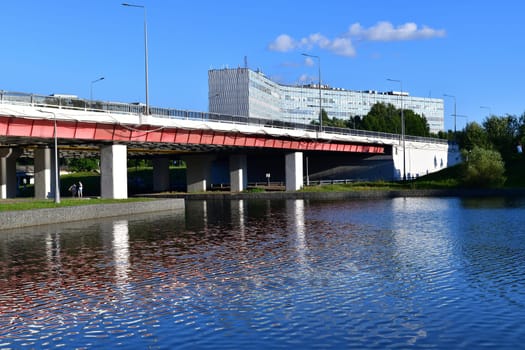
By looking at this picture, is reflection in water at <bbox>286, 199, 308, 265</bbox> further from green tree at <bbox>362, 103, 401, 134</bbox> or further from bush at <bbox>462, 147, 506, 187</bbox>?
green tree at <bbox>362, 103, 401, 134</bbox>

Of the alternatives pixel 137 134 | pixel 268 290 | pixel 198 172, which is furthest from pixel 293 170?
pixel 268 290

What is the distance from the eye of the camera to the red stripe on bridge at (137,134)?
44562mm

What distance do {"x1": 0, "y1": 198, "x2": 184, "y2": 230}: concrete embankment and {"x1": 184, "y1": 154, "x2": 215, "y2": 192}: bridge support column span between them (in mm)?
32754

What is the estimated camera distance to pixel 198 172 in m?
89.8

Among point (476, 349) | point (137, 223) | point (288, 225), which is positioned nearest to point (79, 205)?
point (137, 223)

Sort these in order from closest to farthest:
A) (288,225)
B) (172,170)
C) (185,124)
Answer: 1. (288,225)
2. (185,124)
3. (172,170)

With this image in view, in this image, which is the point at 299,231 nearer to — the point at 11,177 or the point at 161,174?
the point at 11,177

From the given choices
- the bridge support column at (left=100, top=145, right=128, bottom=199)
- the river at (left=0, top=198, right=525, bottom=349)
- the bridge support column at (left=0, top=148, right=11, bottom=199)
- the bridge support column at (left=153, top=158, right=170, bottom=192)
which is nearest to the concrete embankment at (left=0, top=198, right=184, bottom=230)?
the bridge support column at (left=100, top=145, right=128, bottom=199)

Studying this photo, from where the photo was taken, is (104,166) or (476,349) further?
(104,166)

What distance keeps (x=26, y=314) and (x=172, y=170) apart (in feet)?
431

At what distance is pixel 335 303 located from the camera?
15047 mm

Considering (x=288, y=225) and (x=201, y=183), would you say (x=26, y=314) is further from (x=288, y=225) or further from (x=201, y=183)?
(x=201, y=183)

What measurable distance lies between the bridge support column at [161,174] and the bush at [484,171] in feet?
137

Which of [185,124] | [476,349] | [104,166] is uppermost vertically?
[185,124]
